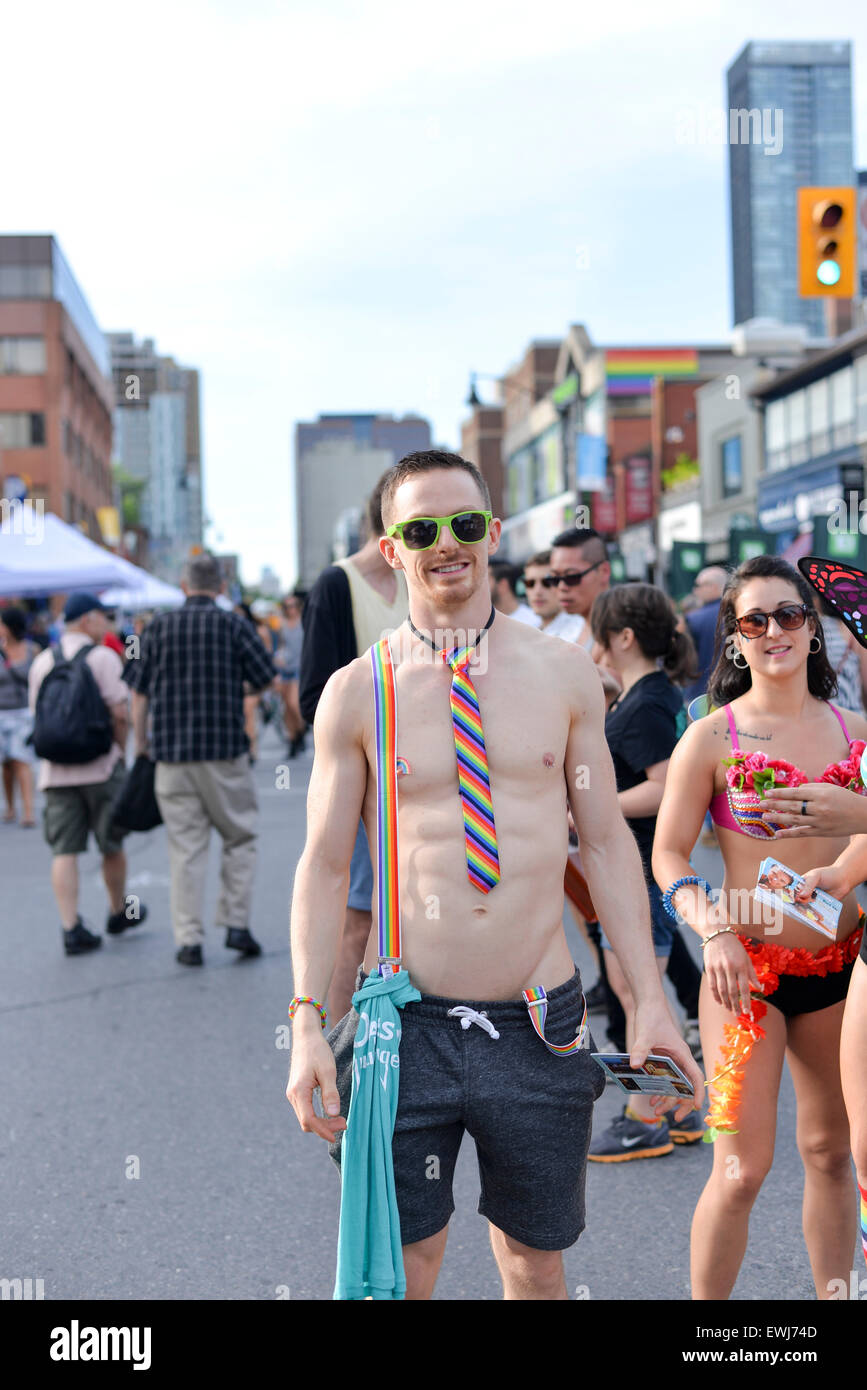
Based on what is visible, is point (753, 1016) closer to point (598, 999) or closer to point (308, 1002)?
point (308, 1002)

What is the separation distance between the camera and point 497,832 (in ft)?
8.69

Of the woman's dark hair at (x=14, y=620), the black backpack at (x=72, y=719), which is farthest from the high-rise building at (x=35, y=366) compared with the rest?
the black backpack at (x=72, y=719)

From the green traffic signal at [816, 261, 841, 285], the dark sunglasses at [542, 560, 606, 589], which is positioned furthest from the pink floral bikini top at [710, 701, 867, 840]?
the green traffic signal at [816, 261, 841, 285]

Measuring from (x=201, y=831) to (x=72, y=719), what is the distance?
3.67ft

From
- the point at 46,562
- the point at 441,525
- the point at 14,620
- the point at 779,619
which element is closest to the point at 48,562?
the point at 46,562

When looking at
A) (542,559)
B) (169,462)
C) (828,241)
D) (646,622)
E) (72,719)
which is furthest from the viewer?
(169,462)

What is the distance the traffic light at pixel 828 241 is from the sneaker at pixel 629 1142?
8.38 meters

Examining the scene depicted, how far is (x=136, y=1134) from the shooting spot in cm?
507

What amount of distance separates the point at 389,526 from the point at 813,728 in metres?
1.23

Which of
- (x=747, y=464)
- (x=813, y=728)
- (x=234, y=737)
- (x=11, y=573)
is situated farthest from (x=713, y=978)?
(x=747, y=464)

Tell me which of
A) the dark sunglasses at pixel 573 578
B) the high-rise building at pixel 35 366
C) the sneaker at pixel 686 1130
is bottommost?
the sneaker at pixel 686 1130

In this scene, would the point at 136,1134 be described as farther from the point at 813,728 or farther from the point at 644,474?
the point at 644,474

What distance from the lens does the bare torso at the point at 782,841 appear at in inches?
128

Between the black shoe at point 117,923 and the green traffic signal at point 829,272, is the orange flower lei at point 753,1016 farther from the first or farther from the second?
the green traffic signal at point 829,272
